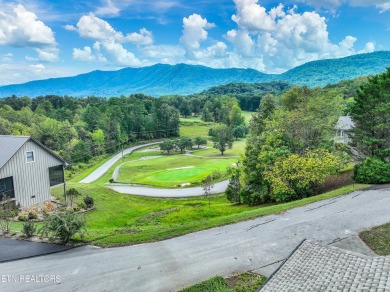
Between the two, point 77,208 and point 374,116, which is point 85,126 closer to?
point 77,208

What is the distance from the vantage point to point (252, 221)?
1744 cm

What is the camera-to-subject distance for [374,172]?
2441 cm

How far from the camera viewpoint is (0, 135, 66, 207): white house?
22.6m

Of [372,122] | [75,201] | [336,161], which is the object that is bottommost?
[75,201]

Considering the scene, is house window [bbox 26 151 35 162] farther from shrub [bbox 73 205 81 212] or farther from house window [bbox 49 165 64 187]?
shrub [bbox 73 205 81 212]

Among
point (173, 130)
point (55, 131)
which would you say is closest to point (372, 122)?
point (55, 131)

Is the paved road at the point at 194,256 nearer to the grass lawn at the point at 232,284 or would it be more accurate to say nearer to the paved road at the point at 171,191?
the grass lawn at the point at 232,284

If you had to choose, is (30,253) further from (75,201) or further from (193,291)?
(75,201)

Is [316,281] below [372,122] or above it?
below

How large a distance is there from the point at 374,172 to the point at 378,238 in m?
12.1

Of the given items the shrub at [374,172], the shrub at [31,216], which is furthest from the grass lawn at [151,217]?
the shrub at [31,216]

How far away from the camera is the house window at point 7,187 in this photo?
2236 centimetres

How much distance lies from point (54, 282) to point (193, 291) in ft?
16.8

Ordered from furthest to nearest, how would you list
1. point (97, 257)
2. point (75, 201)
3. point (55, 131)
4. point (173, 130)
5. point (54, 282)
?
point (173, 130)
point (55, 131)
point (75, 201)
point (97, 257)
point (54, 282)
